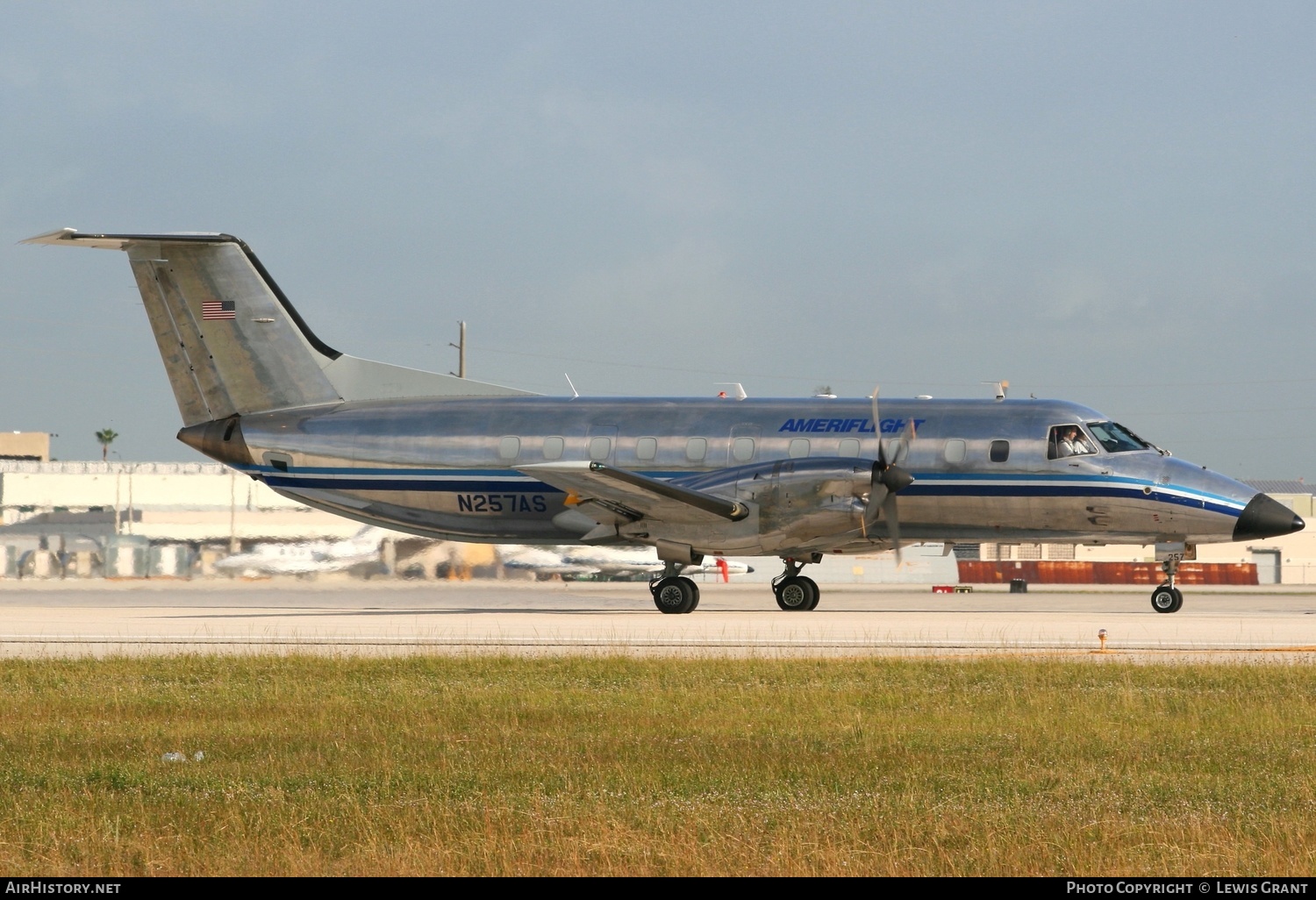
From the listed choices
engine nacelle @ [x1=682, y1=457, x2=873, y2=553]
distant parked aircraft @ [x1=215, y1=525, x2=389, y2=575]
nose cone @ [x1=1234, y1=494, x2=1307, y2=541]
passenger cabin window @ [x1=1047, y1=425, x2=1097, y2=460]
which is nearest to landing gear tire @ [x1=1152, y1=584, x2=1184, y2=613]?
nose cone @ [x1=1234, y1=494, x2=1307, y2=541]

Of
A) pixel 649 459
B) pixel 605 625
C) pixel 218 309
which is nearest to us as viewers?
pixel 605 625

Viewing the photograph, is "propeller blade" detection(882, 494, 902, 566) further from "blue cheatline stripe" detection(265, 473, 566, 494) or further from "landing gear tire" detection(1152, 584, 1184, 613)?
"blue cheatline stripe" detection(265, 473, 566, 494)

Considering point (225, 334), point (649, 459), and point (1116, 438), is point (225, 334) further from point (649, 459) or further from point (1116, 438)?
point (1116, 438)

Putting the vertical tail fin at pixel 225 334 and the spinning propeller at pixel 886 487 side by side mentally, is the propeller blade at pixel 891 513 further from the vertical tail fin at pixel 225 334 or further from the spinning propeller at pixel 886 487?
the vertical tail fin at pixel 225 334

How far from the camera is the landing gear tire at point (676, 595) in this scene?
28.1 m

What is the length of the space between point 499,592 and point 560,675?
23649 mm

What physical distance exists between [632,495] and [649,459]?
215 cm

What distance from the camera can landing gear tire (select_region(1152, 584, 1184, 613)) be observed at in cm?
2898

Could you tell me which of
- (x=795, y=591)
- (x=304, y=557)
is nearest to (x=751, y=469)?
(x=795, y=591)

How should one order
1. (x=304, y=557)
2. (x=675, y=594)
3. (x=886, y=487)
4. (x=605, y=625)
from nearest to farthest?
(x=605, y=625), (x=886, y=487), (x=675, y=594), (x=304, y=557)

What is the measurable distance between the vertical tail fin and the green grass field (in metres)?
13.9

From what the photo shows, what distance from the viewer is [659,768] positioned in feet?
35.3

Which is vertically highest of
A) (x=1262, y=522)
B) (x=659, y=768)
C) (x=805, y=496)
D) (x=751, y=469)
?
(x=751, y=469)

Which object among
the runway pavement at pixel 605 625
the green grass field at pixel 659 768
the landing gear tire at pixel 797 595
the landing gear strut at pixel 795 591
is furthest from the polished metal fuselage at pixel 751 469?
the green grass field at pixel 659 768
